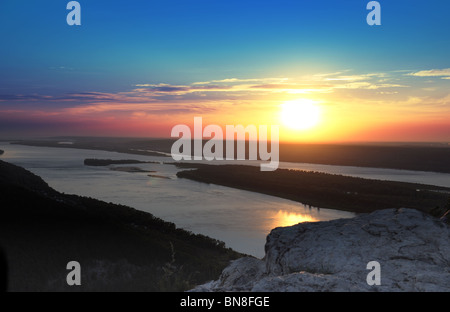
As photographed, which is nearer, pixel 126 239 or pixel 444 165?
pixel 126 239

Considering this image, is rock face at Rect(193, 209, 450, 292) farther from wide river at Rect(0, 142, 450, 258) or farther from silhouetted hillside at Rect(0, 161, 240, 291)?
wide river at Rect(0, 142, 450, 258)

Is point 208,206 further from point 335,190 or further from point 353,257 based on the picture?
point 353,257

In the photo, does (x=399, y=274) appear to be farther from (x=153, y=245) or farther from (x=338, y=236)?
(x=153, y=245)

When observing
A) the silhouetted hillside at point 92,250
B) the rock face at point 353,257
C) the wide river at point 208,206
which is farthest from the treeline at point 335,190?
the rock face at point 353,257

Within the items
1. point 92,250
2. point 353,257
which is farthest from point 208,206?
point 353,257

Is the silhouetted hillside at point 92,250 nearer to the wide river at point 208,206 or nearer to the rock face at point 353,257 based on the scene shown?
the wide river at point 208,206

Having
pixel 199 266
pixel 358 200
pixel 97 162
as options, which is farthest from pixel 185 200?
pixel 97 162

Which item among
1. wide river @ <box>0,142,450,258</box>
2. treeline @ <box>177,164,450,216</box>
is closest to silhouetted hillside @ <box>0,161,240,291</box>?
wide river @ <box>0,142,450,258</box>
